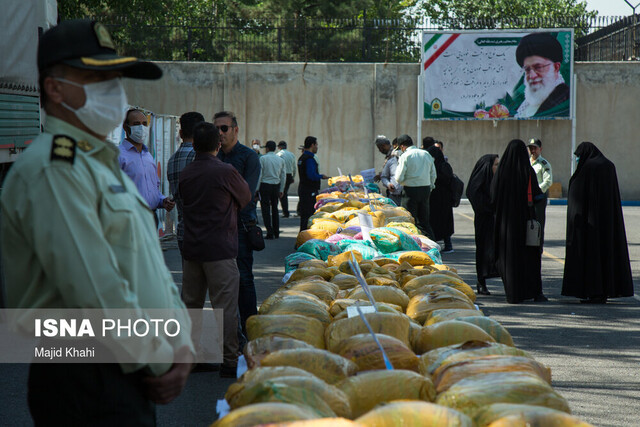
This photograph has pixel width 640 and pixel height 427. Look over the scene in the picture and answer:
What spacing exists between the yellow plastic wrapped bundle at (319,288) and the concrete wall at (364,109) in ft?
70.9

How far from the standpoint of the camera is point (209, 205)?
5.71m

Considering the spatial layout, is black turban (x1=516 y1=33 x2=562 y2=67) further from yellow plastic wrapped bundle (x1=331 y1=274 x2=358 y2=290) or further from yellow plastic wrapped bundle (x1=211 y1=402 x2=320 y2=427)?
yellow plastic wrapped bundle (x1=211 y1=402 x2=320 y2=427)

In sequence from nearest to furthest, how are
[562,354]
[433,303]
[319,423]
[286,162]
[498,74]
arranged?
[319,423]
[433,303]
[562,354]
[286,162]
[498,74]

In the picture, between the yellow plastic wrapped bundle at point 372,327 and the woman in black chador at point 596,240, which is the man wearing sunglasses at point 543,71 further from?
the yellow plastic wrapped bundle at point 372,327

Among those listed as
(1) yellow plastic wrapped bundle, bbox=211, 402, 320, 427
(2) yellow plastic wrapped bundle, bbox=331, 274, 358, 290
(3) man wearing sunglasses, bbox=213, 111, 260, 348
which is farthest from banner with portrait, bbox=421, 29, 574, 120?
(1) yellow plastic wrapped bundle, bbox=211, 402, 320, 427

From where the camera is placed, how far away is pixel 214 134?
5781 millimetres

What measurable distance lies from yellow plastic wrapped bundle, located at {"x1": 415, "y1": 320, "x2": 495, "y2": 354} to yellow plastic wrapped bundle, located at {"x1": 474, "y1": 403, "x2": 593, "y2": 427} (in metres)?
1.22

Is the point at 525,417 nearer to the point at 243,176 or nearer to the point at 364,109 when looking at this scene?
the point at 243,176

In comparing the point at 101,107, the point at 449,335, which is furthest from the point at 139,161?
the point at 101,107

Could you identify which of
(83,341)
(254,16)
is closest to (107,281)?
(83,341)

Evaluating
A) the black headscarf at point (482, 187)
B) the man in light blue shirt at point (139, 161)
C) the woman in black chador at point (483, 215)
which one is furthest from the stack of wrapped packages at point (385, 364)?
the black headscarf at point (482, 187)

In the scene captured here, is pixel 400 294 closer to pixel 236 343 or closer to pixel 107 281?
pixel 236 343

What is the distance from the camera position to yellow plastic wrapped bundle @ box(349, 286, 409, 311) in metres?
5.38

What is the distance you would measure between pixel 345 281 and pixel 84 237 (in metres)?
4.08
